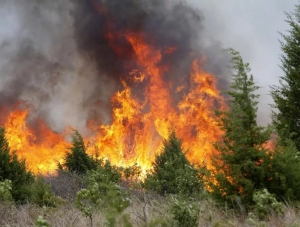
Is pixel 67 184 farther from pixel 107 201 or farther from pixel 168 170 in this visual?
pixel 107 201

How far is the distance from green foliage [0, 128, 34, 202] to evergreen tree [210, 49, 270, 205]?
9655 millimetres

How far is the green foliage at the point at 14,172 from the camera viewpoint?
575 inches

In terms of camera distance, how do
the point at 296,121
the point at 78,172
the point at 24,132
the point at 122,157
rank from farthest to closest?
the point at 24,132
the point at 122,157
the point at 78,172
the point at 296,121

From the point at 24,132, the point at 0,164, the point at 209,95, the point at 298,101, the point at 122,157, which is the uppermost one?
the point at 209,95

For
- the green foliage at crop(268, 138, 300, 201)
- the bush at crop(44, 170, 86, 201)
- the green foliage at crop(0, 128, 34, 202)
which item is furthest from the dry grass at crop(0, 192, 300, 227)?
the bush at crop(44, 170, 86, 201)

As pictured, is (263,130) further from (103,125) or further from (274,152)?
(103,125)

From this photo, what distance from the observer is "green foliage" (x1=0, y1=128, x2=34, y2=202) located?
14617mm

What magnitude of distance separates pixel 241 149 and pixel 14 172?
35.7 feet

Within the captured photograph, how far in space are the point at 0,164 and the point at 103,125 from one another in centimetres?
3945

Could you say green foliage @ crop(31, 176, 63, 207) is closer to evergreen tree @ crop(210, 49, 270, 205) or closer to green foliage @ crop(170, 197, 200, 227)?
evergreen tree @ crop(210, 49, 270, 205)

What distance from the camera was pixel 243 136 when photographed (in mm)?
7160

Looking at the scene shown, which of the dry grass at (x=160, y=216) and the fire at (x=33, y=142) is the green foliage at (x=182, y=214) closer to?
the dry grass at (x=160, y=216)

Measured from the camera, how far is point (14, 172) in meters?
15.1

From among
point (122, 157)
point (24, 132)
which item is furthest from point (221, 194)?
point (24, 132)
